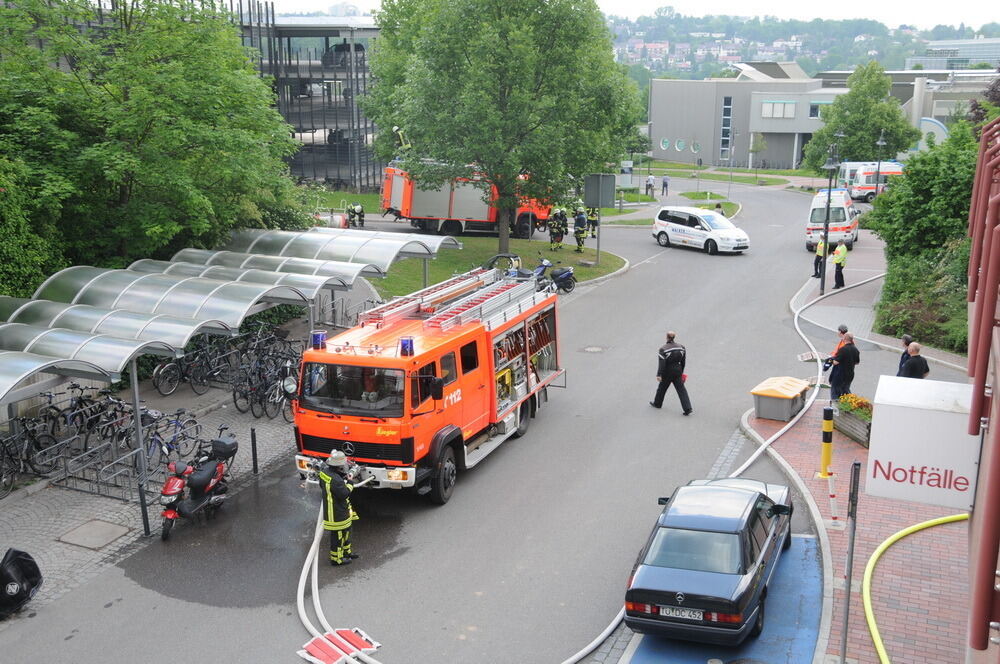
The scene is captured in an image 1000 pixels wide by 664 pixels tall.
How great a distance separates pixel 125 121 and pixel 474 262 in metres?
14.9

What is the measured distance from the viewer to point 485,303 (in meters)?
15.3

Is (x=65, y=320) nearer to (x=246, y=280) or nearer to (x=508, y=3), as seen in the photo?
(x=246, y=280)

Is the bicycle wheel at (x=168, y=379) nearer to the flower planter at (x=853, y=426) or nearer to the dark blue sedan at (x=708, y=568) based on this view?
the dark blue sedan at (x=708, y=568)

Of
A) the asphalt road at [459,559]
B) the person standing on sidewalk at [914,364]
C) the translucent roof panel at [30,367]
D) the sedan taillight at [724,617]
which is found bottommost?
the asphalt road at [459,559]

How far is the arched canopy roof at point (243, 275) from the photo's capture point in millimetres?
18359

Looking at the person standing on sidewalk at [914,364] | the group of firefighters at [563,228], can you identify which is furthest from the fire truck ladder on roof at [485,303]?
the group of firefighters at [563,228]

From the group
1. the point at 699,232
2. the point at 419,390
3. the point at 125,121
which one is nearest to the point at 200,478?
the point at 419,390

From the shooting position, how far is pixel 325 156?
169 feet

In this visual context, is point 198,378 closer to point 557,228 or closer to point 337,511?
point 337,511

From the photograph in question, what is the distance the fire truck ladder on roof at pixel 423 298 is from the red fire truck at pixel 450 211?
1823cm

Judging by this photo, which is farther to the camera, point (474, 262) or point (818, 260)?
point (474, 262)

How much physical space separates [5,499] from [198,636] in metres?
5.47

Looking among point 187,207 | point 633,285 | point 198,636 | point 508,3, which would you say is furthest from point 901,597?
point 508,3

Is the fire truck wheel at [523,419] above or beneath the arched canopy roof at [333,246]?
beneath
